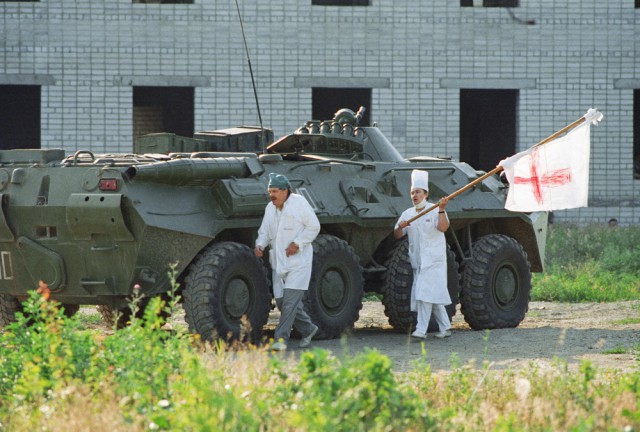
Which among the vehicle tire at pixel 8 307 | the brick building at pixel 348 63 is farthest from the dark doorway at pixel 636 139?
the vehicle tire at pixel 8 307

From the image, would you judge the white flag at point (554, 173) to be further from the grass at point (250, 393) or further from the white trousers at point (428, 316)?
the grass at point (250, 393)

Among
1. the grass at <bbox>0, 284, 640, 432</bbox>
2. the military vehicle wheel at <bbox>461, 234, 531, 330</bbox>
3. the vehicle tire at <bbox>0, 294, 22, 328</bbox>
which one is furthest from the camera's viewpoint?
the military vehicle wheel at <bbox>461, 234, 531, 330</bbox>

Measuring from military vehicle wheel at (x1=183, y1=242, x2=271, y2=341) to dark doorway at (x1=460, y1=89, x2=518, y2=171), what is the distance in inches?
674

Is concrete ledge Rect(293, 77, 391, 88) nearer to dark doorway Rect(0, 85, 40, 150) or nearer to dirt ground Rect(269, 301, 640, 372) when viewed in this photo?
dirt ground Rect(269, 301, 640, 372)

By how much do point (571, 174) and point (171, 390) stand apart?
19.3ft

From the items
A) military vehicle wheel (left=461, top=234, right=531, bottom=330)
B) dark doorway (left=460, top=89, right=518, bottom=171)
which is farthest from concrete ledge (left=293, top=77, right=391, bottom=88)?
military vehicle wheel (left=461, top=234, right=531, bottom=330)

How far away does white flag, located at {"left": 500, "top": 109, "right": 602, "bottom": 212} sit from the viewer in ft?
42.2

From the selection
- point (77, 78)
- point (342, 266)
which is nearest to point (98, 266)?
point (342, 266)

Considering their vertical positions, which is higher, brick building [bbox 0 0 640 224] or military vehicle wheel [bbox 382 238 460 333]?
brick building [bbox 0 0 640 224]

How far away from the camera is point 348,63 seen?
23781 millimetres

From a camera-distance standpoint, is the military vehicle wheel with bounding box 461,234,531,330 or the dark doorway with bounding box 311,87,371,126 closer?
the military vehicle wheel with bounding box 461,234,531,330

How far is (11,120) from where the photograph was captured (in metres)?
30.0

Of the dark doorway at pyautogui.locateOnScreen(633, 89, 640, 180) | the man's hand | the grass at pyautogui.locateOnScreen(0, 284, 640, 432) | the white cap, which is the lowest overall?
the grass at pyautogui.locateOnScreen(0, 284, 640, 432)

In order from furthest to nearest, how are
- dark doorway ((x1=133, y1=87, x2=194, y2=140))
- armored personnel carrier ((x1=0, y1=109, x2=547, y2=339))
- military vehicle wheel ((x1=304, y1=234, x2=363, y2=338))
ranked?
dark doorway ((x1=133, y1=87, x2=194, y2=140))
military vehicle wheel ((x1=304, y1=234, x2=363, y2=338))
armored personnel carrier ((x1=0, y1=109, x2=547, y2=339))
